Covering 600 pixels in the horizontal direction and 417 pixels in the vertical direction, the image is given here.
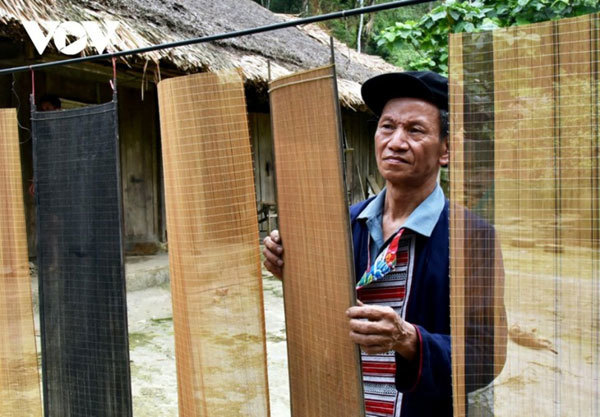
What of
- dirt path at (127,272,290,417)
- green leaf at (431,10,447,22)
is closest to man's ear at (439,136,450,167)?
dirt path at (127,272,290,417)

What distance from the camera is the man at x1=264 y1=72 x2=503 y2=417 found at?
46.3 inches

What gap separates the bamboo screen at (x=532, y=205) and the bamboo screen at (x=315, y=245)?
0.82 ft

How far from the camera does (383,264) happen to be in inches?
52.2

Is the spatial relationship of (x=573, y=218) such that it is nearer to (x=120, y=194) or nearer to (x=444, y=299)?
(x=444, y=299)

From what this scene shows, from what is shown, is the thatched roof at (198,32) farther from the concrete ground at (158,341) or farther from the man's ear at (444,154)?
the man's ear at (444,154)

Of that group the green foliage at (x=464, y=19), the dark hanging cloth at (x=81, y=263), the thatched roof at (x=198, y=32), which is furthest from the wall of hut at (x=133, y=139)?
the dark hanging cloth at (x=81, y=263)

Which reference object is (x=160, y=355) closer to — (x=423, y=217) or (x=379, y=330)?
(x=423, y=217)

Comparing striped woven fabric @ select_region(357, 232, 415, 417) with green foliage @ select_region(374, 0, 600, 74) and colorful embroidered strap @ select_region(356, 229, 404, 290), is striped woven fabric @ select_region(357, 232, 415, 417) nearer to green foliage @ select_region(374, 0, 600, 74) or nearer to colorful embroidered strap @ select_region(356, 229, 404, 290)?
colorful embroidered strap @ select_region(356, 229, 404, 290)

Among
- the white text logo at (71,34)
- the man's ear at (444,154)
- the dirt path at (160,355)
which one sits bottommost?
the dirt path at (160,355)

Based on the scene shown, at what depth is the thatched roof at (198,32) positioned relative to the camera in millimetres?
4324

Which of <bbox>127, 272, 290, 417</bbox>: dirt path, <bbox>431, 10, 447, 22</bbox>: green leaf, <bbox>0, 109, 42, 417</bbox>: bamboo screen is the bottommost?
<bbox>127, 272, 290, 417</bbox>: dirt path

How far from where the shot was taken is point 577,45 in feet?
2.92

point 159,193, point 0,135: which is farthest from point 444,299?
point 159,193

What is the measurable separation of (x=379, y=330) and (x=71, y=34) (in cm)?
301
